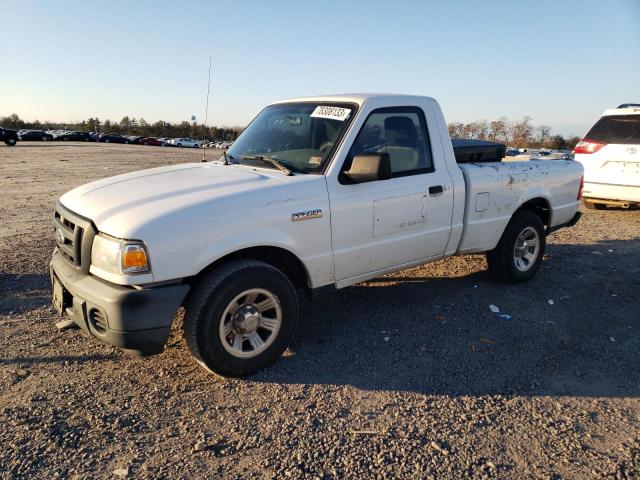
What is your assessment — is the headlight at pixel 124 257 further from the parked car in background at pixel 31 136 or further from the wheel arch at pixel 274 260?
the parked car in background at pixel 31 136

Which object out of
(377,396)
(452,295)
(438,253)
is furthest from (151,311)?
(452,295)

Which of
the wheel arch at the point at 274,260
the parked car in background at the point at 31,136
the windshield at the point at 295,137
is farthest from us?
the parked car in background at the point at 31,136

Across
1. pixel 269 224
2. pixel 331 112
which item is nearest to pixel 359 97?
pixel 331 112

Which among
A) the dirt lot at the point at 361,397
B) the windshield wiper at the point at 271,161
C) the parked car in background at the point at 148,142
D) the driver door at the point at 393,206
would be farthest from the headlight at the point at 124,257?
the parked car in background at the point at 148,142

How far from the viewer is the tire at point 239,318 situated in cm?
320

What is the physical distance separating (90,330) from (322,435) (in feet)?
5.36

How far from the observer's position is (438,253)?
4641 millimetres

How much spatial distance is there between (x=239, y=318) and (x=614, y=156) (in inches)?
318

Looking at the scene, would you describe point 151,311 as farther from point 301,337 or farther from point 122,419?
point 301,337

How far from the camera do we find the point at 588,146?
8.98 m

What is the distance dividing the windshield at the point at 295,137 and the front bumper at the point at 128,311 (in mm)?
1477

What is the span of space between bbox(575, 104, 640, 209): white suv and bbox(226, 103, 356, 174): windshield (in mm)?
6740

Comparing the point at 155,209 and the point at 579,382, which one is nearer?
the point at 155,209

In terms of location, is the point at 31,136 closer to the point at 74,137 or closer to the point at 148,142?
the point at 74,137
